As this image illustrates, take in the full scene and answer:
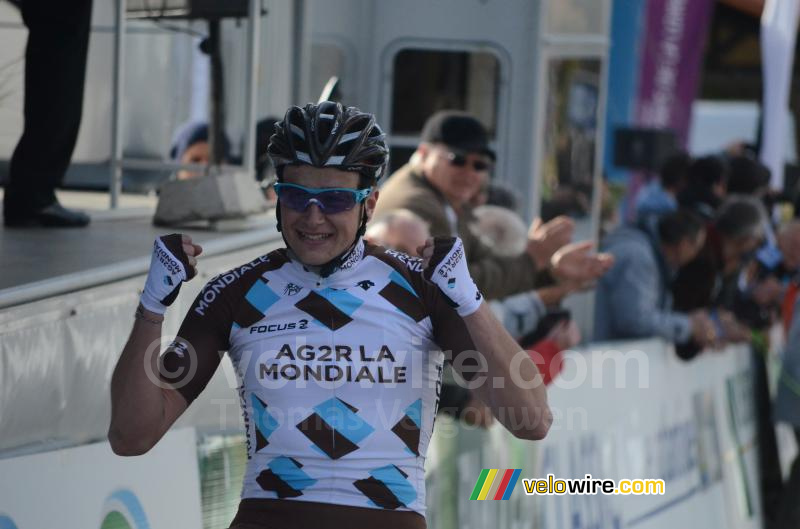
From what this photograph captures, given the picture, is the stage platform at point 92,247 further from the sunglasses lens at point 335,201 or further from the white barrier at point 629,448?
the white barrier at point 629,448

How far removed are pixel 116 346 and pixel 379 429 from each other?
125 cm

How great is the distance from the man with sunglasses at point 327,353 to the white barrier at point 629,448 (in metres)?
2.37

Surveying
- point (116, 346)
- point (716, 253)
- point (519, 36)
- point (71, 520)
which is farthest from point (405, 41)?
point (71, 520)

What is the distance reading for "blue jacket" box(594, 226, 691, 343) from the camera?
26.9 ft

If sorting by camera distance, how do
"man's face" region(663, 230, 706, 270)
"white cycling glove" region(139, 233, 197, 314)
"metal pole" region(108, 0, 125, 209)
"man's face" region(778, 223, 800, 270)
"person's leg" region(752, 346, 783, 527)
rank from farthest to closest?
"man's face" region(778, 223, 800, 270), "person's leg" region(752, 346, 783, 527), "man's face" region(663, 230, 706, 270), "metal pole" region(108, 0, 125, 209), "white cycling glove" region(139, 233, 197, 314)

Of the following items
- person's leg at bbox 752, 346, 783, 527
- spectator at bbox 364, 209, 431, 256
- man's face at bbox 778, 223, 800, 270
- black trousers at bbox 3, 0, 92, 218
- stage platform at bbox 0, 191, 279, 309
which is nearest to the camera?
stage platform at bbox 0, 191, 279, 309

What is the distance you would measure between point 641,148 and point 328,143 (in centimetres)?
1054

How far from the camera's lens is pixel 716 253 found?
963 cm

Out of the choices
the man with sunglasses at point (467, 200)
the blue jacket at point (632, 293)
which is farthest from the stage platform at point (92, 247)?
the blue jacket at point (632, 293)

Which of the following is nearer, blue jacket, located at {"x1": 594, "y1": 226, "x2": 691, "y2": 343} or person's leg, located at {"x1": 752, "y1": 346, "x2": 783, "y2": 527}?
blue jacket, located at {"x1": 594, "y1": 226, "x2": 691, "y2": 343}

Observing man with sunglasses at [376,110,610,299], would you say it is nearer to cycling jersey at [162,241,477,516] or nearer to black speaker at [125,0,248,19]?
black speaker at [125,0,248,19]

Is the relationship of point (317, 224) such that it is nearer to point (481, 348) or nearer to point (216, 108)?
point (481, 348)

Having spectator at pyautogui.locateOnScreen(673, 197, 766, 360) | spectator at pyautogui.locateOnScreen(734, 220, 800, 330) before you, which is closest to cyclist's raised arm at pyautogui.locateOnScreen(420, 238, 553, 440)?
spectator at pyautogui.locateOnScreen(673, 197, 766, 360)

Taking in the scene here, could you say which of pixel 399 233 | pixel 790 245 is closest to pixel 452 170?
pixel 399 233
